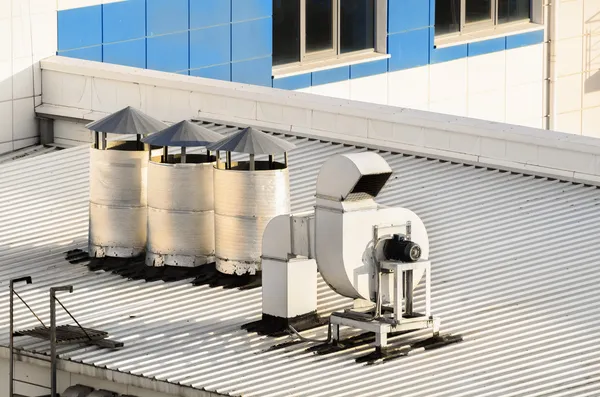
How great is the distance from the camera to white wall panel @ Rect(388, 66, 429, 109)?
99.3 ft

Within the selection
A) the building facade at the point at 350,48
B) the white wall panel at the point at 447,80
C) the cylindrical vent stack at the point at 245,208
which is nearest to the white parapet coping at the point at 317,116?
the building facade at the point at 350,48

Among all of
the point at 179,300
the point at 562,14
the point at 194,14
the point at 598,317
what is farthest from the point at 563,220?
the point at 562,14

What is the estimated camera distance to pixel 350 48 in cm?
3003

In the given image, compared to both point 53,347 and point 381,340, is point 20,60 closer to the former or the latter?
point 53,347

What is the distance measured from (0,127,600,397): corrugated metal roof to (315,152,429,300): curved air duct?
64 cm

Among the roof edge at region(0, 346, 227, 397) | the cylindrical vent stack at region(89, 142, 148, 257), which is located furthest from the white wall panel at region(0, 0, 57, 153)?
the roof edge at region(0, 346, 227, 397)

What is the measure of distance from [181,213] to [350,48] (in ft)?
41.8

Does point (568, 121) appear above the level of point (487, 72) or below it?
below

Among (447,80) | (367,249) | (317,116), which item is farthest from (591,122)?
(367,249)

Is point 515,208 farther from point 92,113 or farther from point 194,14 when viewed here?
point 194,14

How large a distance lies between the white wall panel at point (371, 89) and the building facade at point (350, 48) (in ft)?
0.08

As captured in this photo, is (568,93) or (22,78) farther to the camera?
(568,93)

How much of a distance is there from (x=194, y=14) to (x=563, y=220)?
10294mm

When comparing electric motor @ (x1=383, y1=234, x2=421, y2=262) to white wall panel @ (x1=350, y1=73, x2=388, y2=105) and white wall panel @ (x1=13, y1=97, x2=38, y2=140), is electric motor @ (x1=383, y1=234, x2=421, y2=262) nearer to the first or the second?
white wall panel @ (x1=13, y1=97, x2=38, y2=140)
